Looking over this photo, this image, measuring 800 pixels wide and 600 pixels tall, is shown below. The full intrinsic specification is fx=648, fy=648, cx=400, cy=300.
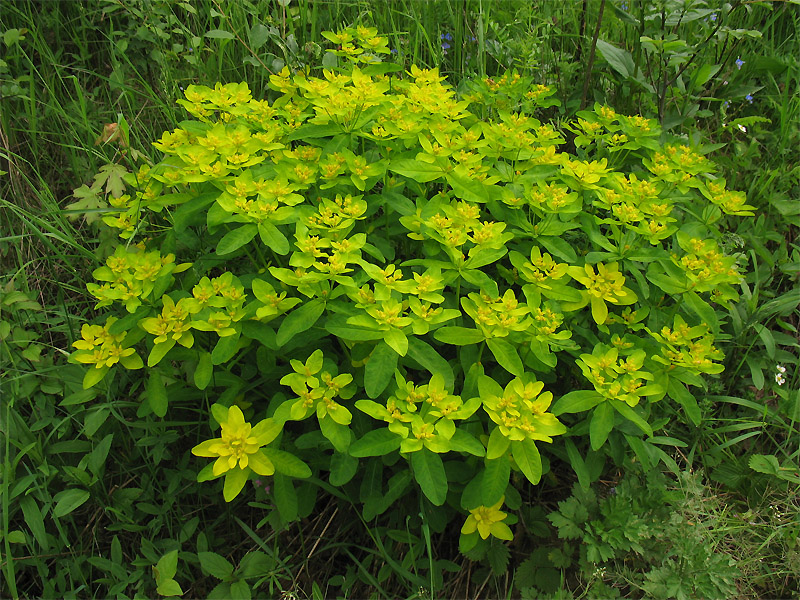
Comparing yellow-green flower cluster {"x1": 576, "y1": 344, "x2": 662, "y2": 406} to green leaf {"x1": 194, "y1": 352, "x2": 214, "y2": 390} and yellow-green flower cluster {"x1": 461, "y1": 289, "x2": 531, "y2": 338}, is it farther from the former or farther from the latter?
green leaf {"x1": 194, "y1": 352, "x2": 214, "y2": 390}

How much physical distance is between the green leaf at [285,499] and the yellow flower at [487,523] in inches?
22.7

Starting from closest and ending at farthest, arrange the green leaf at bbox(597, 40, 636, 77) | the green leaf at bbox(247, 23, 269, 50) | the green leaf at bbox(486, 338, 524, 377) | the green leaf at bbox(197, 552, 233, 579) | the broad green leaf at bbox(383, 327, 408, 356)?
1. the broad green leaf at bbox(383, 327, 408, 356)
2. the green leaf at bbox(486, 338, 524, 377)
3. the green leaf at bbox(197, 552, 233, 579)
4. the green leaf at bbox(247, 23, 269, 50)
5. the green leaf at bbox(597, 40, 636, 77)

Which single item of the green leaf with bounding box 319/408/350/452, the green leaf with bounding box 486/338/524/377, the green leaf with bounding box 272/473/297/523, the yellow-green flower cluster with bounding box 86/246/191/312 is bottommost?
the green leaf with bounding box 272/473/297/523

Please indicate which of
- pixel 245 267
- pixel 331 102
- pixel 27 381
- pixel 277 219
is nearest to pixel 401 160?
pixel 331 102

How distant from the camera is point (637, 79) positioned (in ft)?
10.7

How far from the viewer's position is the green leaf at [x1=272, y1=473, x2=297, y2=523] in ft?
7.01

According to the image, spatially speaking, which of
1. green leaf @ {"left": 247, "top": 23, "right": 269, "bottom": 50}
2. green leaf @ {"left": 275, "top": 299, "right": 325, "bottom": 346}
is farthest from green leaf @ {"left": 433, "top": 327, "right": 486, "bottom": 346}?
green leaf @ {"left": 247, "top": 23, "right": 269, "bottom": 50}

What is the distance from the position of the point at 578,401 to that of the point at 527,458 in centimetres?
27

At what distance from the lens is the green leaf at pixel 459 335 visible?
2084mm

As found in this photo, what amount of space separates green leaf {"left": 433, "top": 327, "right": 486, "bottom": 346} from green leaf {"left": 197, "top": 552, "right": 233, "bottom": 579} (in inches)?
44.3

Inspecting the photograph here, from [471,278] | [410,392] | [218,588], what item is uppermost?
[471,278]

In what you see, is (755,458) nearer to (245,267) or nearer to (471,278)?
(471,278)

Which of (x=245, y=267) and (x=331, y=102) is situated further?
(x=245, y=267)

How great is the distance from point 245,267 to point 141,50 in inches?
83.6
